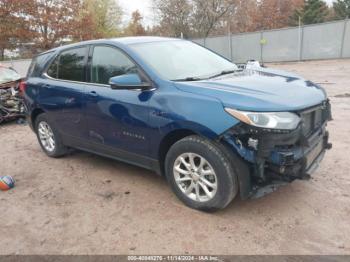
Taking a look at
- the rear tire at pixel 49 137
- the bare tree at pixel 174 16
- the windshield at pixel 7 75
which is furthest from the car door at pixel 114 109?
the bare tree at pixel 174 16

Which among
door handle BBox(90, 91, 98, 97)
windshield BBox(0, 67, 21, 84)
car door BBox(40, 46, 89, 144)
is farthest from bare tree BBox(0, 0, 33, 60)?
door handle BBox(90, 91, 98, 97)

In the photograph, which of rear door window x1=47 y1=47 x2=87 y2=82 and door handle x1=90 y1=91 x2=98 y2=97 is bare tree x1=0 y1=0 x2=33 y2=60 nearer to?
rear door window x1=47 y1=47 x2=87 y2=82

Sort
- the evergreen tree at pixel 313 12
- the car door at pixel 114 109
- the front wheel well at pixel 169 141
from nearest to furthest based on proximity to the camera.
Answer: the front wheel well at pixel 169 141 → the car door at pixel 114 109 → the evergreen tree at pixel 313 12

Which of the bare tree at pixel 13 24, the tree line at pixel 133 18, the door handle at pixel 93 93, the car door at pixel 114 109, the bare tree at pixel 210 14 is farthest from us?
the bare tree at pixel 210 14

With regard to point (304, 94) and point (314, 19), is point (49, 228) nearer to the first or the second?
point (304, 94)

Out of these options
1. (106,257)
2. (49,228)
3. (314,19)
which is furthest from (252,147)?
(314,19)

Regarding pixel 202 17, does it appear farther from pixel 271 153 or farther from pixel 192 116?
pixel 271 153

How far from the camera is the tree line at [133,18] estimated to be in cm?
2705

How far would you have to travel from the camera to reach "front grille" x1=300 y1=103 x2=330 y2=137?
3.08m

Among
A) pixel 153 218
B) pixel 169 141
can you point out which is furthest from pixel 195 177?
pixel 153 218

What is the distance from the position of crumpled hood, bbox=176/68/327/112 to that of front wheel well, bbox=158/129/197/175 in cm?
42

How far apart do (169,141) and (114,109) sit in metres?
0.79

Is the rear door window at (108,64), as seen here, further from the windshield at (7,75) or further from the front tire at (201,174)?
the windshield at (7,75)

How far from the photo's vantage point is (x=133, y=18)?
149 feet
